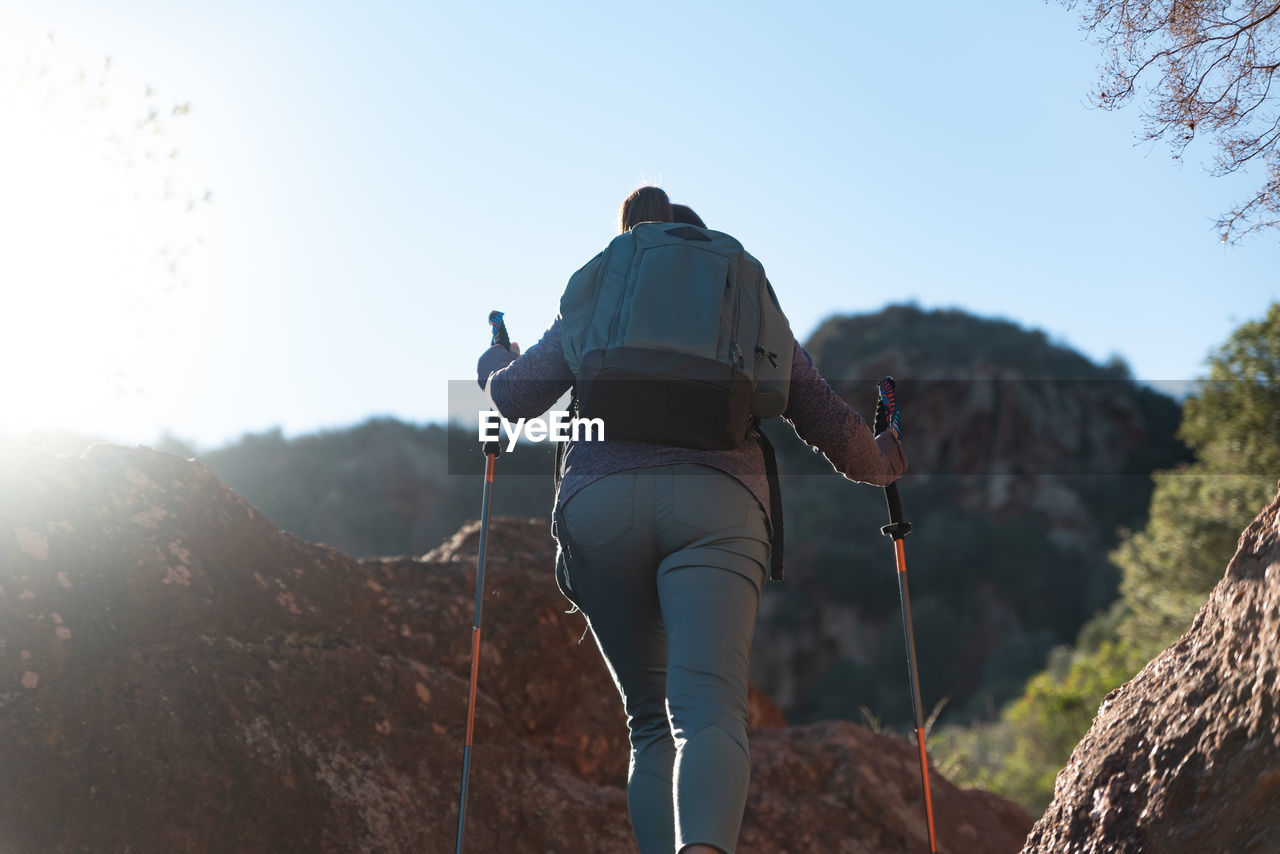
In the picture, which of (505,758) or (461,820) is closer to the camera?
(461,820)

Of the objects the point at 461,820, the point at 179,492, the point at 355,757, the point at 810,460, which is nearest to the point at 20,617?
the point at 179,492

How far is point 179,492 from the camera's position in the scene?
4.52 m

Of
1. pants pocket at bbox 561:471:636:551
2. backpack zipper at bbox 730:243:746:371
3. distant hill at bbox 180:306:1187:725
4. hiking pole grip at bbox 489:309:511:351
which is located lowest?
pants pocket at bbox 561:471:636:551

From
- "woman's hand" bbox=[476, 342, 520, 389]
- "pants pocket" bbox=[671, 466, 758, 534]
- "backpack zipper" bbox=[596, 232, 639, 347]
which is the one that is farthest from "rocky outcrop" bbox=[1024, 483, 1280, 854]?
"woman's hand" bbox=[476, 342, 520, 389]

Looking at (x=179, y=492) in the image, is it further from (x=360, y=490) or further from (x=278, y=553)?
(x=360, y=490)

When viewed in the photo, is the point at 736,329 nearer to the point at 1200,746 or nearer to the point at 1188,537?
the point at 1200,746

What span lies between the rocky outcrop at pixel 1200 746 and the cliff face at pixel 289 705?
2.20 m

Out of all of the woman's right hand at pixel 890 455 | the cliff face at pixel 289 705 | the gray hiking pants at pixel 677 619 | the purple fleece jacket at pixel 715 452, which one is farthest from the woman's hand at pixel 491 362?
the cliff face at pixel 289 705

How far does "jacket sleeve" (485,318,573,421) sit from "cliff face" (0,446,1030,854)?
5.41ft

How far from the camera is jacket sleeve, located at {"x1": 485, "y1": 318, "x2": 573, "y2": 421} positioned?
3.01 metres

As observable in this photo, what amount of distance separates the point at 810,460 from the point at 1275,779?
187 feet

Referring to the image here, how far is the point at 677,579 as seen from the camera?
8.67ft

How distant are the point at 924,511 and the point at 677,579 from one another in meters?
52.2

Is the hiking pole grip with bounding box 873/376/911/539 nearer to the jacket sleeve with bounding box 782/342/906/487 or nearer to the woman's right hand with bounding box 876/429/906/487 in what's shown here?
the woman's right hand with bounding box 876/429/906/487
